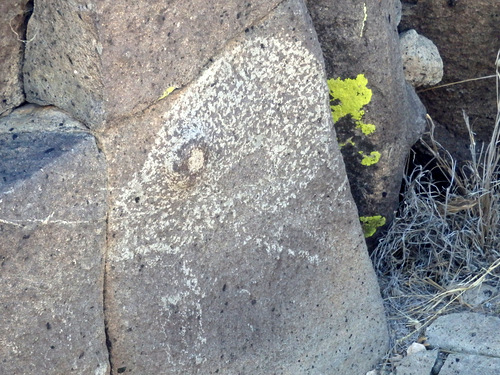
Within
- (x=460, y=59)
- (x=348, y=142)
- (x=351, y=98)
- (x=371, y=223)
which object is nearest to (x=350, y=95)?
(x=351, y=98)

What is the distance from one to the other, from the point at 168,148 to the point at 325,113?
0.45 metres

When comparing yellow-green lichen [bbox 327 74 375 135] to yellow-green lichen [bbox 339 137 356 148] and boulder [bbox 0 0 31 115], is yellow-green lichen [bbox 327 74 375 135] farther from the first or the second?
boulder [bbox 0 0 31 115]

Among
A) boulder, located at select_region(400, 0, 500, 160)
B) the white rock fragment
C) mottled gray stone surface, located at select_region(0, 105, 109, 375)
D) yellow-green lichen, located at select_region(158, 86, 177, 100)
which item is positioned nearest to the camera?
mottled gray stone surface, located at select_region(0, 105, 109, 375)

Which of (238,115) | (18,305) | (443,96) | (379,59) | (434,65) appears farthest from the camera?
(443,96)

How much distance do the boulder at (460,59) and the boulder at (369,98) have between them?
310 mm

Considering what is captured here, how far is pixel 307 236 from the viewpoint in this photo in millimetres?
1811

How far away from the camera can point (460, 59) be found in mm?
2627

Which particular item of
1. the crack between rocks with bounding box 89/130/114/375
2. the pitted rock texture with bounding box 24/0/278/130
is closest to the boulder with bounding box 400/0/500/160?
the pitted rock texture with bounding box 24/0/278/130

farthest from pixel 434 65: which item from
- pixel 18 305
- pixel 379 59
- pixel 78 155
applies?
pixel 18 305

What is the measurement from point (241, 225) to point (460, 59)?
4.29ft

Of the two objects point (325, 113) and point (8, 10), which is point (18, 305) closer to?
point (8, 10)

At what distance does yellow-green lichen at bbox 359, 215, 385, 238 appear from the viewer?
2283 millimetres

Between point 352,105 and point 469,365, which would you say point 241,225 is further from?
point 469,365

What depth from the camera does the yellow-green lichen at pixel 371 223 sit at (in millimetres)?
2283
